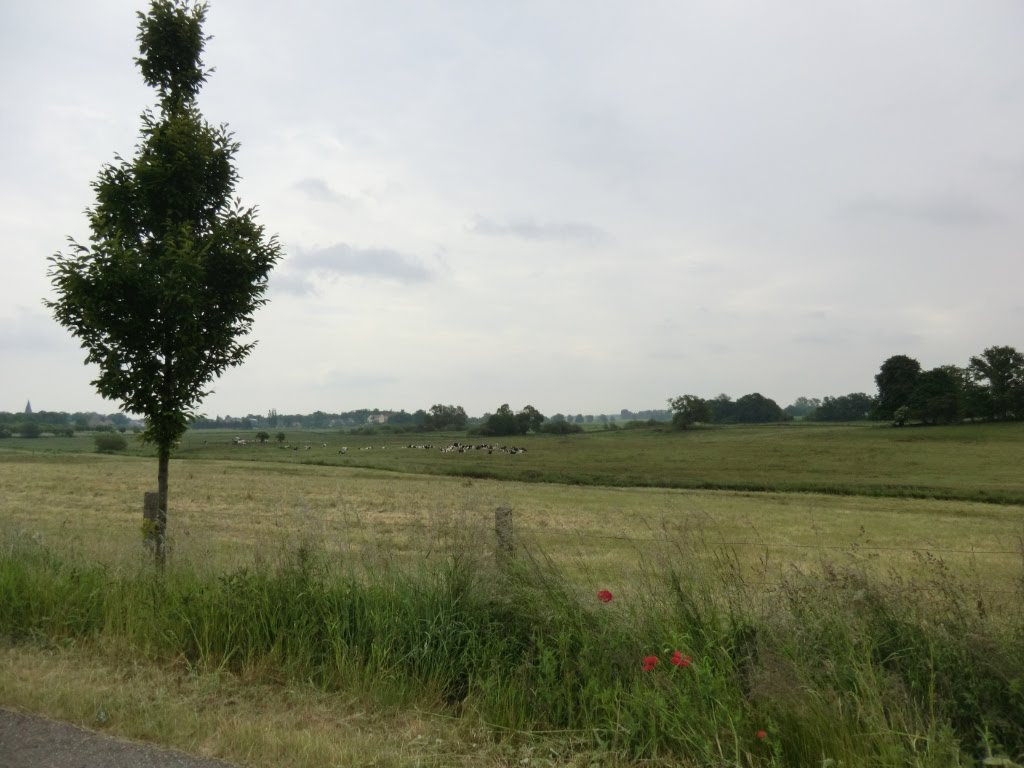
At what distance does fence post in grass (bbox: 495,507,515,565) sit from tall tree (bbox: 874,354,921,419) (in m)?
90.8

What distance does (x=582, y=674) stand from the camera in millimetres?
4875

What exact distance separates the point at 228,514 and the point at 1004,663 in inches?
892

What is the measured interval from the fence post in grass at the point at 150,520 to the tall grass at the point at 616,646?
0.84 metres

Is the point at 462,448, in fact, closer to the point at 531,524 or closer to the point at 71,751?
the point at 531,524

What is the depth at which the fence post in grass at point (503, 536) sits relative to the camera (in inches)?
238

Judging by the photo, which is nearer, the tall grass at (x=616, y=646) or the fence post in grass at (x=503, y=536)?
the tall grass at (x=616, y=646)

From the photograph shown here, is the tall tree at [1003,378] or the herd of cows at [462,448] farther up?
the tall tree at [1003,378]

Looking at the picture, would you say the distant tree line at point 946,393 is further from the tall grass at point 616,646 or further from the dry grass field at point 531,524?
the tall grass at point 616,646

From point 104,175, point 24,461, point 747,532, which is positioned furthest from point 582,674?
point 24,461

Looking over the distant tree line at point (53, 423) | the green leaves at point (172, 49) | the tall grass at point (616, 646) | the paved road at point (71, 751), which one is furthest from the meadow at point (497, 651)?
the distant tree line at point (53, 423)

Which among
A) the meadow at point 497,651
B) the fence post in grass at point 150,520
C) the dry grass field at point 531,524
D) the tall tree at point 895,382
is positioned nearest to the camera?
the meadow at point 497,651

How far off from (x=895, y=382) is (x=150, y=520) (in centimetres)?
9511

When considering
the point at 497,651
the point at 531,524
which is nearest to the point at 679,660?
the point at 497,651

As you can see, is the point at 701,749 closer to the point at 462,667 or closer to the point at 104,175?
the point at 462,667
